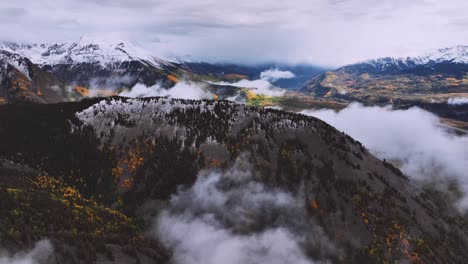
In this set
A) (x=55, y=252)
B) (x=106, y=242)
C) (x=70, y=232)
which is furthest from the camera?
(x=106, y=242)

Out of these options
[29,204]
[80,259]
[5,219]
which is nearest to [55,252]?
[80,259]

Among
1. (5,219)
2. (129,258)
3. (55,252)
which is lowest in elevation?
(129,258)

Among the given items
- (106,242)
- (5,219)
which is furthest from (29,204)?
(106,242)

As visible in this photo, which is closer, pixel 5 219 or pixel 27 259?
pixel 27 259

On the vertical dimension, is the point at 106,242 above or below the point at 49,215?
below

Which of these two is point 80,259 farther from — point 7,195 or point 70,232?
point 7,195

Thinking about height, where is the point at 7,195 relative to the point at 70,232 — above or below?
above

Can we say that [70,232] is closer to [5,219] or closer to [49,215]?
[49,215]

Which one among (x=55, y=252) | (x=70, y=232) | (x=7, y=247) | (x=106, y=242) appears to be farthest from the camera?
(x=106, y=242)

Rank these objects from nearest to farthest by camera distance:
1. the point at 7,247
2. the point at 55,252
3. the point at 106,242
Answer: the point at 7,247 → the point at 55,252 → the point at 106,242

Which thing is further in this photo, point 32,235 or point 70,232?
point 70,232
